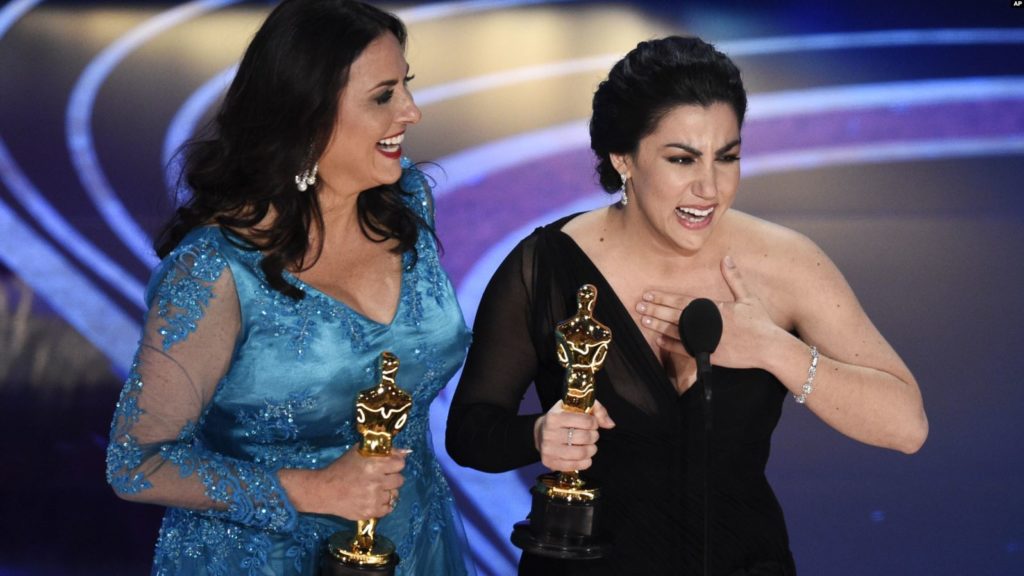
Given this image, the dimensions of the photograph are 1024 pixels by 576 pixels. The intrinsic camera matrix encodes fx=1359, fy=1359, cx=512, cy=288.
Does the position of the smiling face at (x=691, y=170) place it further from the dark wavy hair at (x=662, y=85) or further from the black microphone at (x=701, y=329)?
the black microphone at (x=701, y=329)

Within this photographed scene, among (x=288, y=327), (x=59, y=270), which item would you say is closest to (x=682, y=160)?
(x=288, y=327)

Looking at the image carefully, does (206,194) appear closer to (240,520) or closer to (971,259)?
(240,520)

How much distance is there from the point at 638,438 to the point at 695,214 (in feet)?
1.39

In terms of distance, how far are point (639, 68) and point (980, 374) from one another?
103 inches

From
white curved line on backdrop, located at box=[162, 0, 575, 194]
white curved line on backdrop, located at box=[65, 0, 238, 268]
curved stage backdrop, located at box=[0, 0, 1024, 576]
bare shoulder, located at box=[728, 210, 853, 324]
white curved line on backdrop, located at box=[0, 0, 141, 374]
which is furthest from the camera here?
white curved line on backdrop, located at box=[162, 0, 575, 194]

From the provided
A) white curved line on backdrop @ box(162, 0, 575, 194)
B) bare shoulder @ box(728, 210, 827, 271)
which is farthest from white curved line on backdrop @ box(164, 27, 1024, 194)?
bare shoulder @ box(728, 210, 827, 271)

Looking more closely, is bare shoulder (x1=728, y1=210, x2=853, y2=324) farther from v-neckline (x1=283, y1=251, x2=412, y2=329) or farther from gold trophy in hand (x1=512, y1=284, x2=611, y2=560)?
v-neckline (x1=283, y1=251, x2=412, y2=329)

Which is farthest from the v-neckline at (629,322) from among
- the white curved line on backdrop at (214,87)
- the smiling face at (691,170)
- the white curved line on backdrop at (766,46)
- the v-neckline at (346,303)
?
the white curved line on backdrop at (766,46)

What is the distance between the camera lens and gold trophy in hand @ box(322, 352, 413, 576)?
200cm

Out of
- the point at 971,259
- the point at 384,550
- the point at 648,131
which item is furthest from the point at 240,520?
the point at 971,259

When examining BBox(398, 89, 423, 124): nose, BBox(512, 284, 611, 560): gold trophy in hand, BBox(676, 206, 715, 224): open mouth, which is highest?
BBox(398, 89, 423, 124): nose

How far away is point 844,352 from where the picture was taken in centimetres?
254

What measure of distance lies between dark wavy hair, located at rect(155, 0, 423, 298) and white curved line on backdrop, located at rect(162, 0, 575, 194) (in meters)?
2.57

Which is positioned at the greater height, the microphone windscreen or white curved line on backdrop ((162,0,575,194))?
white curved line on backdrop ((162,0,575,194))
